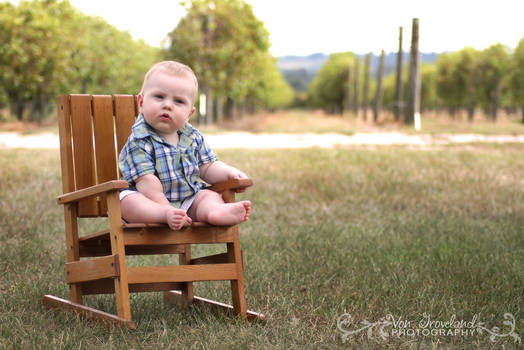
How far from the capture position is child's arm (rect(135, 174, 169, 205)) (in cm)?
308

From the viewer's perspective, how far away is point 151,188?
3090 mm

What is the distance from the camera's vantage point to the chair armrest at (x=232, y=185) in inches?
125

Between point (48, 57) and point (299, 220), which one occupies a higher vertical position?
point (48, 57)

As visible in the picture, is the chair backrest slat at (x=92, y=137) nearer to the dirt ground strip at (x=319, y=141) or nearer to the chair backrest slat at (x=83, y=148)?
the chair backrest slat at (x=83, y=148)

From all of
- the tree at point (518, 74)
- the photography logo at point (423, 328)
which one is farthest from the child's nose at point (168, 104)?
the tree at point (518, 74)

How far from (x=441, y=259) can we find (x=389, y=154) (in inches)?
237

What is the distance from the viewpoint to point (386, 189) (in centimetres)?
744

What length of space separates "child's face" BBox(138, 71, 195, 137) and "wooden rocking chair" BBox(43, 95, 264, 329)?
41cm

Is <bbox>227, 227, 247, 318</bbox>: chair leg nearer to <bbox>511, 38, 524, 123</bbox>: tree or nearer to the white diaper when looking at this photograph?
the white diaper

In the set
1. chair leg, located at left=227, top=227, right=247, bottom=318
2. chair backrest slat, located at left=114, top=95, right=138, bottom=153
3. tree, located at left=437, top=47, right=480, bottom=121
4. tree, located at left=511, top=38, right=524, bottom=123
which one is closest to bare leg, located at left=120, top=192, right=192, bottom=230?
chair leg, located at left=227, top=227, right=247, bottom=318

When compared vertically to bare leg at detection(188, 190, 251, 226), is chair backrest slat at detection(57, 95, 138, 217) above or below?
above

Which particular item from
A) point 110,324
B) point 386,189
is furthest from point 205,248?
point 386,189

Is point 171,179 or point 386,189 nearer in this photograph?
point 171,179

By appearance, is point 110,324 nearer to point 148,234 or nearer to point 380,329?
point 148,234
